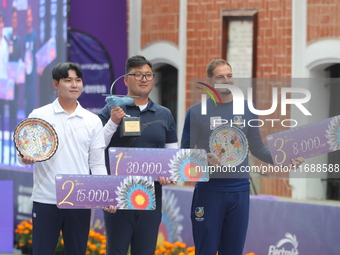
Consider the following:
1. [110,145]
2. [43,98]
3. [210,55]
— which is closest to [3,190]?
[43,98]

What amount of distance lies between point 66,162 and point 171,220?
373 cm

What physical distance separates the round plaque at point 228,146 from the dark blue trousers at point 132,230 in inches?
23.7

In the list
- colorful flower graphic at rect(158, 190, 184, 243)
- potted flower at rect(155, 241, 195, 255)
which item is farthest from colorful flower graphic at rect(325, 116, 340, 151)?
colorful flower graphic at rect(158, 190, 184, 243)

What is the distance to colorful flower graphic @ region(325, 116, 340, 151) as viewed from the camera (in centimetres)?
626

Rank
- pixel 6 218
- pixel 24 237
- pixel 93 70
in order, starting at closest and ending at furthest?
pixel 6 218, pixel 24 237, pixel 93 70

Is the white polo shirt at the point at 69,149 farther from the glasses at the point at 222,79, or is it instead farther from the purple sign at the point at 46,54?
the purple sign at the point at 46,54

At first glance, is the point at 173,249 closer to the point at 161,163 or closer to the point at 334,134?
the point at 161,163

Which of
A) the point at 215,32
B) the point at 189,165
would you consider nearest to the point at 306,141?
the point at 189,165

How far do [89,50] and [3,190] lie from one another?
7.71 feet

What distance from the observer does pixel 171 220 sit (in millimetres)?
9477

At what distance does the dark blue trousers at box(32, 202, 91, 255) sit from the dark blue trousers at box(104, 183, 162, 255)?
231 mm

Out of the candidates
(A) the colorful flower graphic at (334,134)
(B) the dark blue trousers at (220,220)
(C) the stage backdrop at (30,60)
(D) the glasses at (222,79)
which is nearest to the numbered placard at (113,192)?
(B) the dark blue trousers at (220,220)

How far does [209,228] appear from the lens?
6242mm

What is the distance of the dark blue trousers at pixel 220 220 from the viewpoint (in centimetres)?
623
